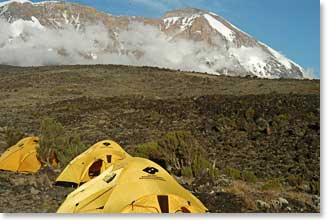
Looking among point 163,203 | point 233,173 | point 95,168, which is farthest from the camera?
point 233,173

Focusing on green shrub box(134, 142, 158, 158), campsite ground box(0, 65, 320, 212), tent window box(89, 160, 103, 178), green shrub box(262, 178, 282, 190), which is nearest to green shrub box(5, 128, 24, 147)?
campsite ground box(0, 65, 320, 212)

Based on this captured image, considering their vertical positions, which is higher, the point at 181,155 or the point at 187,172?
the point at 181,155

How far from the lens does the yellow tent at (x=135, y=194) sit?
552 centimetres

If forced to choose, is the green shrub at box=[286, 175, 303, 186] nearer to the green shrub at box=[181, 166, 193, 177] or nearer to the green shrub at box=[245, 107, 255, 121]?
the green shrub at box=[181, 166, 193, 177]

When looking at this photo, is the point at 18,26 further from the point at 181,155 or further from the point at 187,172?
the point at 187,172

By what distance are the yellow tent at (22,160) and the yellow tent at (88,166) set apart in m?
1.24

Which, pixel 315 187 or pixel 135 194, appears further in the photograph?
pixel 315 187

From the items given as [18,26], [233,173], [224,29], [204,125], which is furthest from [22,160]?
[18,26]

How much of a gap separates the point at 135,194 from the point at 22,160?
4.01 meters

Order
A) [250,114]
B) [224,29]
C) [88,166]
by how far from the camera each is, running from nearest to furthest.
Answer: [88,166]
[224,29]
[250,114]

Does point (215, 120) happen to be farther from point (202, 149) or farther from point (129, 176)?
point (129, 176)

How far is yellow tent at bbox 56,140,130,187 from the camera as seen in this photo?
7.64 m

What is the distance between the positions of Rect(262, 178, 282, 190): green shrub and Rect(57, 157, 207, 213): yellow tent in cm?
195

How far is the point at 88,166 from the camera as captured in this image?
25.0 feet
